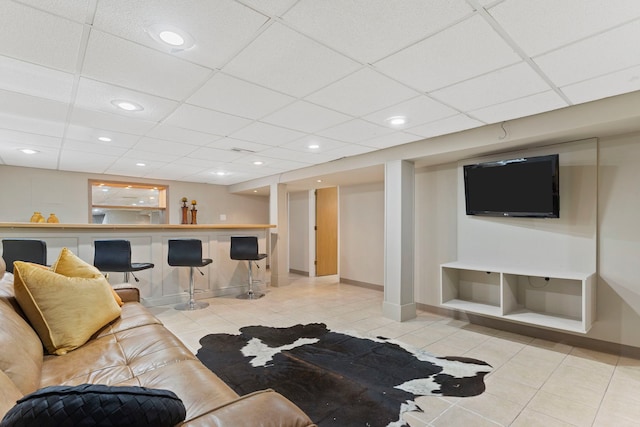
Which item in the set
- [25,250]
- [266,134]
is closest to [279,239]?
[266,134]

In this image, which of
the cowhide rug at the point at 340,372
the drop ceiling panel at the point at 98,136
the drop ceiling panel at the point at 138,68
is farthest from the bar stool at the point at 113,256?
the drop ceiling panel at the point at 138,68

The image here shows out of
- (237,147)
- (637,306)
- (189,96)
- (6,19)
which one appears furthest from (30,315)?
(637,306)

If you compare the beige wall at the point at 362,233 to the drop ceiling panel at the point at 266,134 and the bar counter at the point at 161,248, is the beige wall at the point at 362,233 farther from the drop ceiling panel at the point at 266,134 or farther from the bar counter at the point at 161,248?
the drop ceiling panel at the point at 266,134

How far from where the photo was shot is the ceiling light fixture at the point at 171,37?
5.52 feet

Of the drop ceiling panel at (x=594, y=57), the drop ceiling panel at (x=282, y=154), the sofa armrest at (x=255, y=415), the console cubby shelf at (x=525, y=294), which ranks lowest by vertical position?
the console cubby shelf at (x=525, y=294)

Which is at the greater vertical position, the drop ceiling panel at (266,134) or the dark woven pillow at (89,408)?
the drop ceiling panel at (266,134)

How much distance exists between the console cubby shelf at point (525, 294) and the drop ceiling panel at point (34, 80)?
411 centimetres

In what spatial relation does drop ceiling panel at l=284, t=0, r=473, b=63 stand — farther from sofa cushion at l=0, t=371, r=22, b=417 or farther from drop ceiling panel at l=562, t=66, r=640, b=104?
sofa cushion at l=0, t=371, r=22, b=417

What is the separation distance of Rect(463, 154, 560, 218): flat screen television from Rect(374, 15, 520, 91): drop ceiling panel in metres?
1.71

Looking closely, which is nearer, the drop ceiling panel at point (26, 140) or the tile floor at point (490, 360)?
the tile floor at point (490, 360)

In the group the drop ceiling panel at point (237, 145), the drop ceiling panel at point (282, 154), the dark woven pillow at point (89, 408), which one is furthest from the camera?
the drop ceiling panel at point (282, 154)

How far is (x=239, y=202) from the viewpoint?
28.7 ft

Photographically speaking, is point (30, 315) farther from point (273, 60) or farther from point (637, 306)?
point (637, 306)

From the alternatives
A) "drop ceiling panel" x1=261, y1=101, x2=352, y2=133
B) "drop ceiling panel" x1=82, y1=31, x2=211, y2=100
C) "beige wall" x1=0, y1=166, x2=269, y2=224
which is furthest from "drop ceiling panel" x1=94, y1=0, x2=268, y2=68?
"beige wall" x1=0, y1=166, x2=269, y2=224
